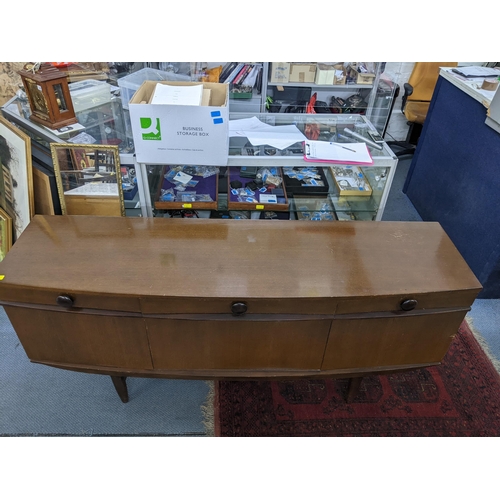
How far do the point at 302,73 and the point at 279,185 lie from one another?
5.81ft

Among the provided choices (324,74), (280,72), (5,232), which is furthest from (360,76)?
(5,232)

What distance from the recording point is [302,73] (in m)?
3.36

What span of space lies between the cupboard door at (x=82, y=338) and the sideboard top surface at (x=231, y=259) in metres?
0.12

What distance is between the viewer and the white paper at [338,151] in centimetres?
183

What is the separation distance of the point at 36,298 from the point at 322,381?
1385mm

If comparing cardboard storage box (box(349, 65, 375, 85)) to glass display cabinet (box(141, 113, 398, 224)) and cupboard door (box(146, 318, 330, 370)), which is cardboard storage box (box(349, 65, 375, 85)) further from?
cupboard door (box(146, 318, 330, 370))

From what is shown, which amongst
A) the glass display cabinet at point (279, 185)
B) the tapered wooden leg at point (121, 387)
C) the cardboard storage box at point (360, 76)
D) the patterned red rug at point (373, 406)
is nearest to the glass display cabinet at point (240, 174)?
the glass display cabinet at point (279, 185)

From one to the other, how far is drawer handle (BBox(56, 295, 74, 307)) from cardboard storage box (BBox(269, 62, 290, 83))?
2.68m

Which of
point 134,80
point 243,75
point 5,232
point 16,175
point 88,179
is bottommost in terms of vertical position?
point 5,232

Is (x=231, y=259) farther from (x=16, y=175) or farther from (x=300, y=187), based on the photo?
(x=16, y=175)

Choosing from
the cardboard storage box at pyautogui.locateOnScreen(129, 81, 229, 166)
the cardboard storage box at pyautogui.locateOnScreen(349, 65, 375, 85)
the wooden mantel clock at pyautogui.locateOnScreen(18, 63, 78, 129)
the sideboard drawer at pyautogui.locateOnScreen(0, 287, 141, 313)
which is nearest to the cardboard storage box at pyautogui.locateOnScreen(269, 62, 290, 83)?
the cardboard storage box at pyautogui.locateOnScreen(349, 65, 375, 85)

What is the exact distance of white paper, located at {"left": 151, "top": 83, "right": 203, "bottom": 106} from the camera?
1644 mm

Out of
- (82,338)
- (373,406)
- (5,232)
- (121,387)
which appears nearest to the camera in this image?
(82,338)

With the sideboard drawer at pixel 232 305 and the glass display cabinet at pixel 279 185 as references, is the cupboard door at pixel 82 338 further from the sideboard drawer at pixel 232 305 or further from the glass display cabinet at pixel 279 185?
the glass display cabinet at pixel 279 185
